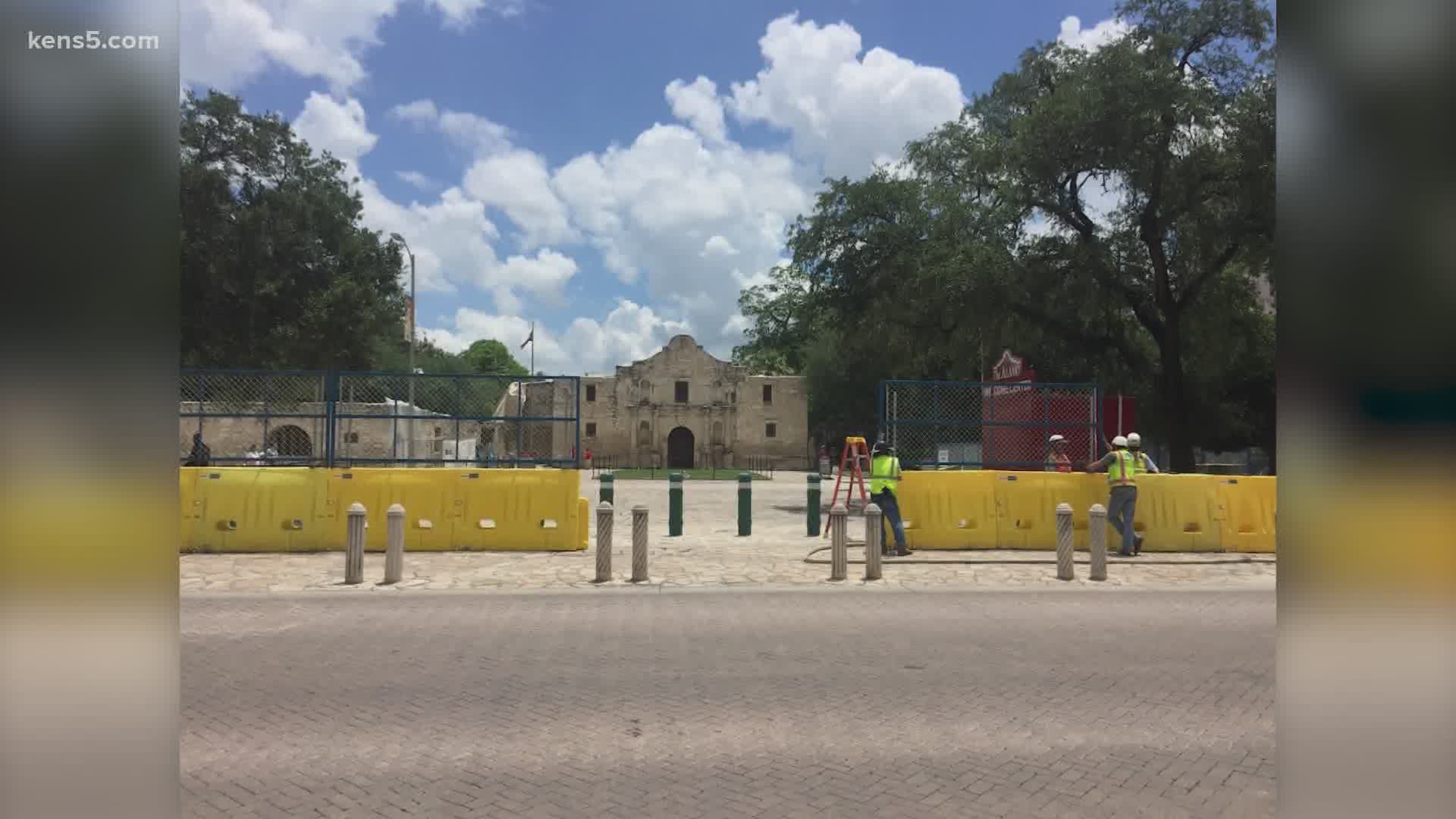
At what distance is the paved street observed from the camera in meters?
4.23

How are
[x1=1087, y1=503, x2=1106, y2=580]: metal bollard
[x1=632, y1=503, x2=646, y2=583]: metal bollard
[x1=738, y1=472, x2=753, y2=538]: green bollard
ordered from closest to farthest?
[x1=632, y1=503, x2=646, y2=583]: metal bollard → [x1=1087, y1=503, x2=1106, y2=580]: metal bollard → [x1=738, y1=472, x2=753, y2=538]: green bollard

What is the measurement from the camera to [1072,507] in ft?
42.9

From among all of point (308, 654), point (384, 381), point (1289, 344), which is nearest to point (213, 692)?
point (308, 654)

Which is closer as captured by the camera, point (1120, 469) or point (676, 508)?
point (1120, 469)

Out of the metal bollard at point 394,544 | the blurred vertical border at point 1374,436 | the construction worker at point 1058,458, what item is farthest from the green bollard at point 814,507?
the blurred vertical border at point 1374,436

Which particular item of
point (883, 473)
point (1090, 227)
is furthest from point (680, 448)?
point (883, 473)

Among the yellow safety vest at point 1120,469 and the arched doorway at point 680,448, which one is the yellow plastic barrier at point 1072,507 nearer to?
the yellow safety vest at point 1120,469

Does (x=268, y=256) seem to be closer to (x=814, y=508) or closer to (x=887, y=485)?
(x=814, y=508)

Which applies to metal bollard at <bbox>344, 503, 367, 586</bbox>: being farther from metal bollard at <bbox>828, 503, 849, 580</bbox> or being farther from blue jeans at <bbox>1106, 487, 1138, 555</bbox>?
blue jeans at <bbox>1106, 487, 1138, 555</bbox>

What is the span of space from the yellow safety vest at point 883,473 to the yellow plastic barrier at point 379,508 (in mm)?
4259

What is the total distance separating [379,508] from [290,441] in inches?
328

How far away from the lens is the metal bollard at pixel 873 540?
10.5 metres

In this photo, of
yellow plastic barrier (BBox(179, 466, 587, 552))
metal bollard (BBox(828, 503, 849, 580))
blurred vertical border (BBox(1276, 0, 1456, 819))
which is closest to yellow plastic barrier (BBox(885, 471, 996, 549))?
metal bollard (BBox(828, 503, 849, 580))

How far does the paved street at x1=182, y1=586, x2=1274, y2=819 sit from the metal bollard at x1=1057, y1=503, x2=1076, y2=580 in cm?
184
